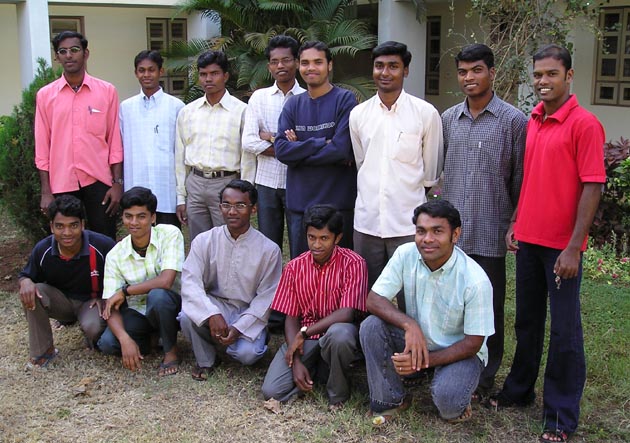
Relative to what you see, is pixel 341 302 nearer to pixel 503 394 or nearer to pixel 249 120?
pixel 503 394

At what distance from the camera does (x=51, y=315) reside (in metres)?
4.96

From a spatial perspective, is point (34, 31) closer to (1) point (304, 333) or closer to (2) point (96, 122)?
(2) point (96, 122)

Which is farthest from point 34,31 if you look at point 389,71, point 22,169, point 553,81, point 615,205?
point 553,81

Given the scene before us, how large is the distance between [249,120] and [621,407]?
2.98 m

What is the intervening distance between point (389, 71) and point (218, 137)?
1542mm

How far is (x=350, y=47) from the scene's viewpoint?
1005 cm

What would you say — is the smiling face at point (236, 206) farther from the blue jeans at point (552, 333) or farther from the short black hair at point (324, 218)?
the blue jeans at point (552, 333)

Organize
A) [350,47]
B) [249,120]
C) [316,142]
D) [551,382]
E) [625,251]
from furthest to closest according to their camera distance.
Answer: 1. [350,47]
2. [625,251]
3. [249,120]
4. [316,142]
5. [551,382]

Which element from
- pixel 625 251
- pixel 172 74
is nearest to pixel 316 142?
pixel 625 251

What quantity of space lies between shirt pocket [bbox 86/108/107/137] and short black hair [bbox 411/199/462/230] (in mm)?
2653

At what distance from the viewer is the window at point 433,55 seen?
1337 centimetres

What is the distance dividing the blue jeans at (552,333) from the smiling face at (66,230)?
277 cm

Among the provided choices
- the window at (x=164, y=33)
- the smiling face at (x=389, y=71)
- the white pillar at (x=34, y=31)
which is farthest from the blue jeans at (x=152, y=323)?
the window at (x=164, y=33)

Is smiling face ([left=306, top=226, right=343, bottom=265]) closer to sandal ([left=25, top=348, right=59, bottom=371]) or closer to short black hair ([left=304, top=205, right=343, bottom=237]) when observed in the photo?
short black hair ([left=304, top=205, right=343, bottom=237])
